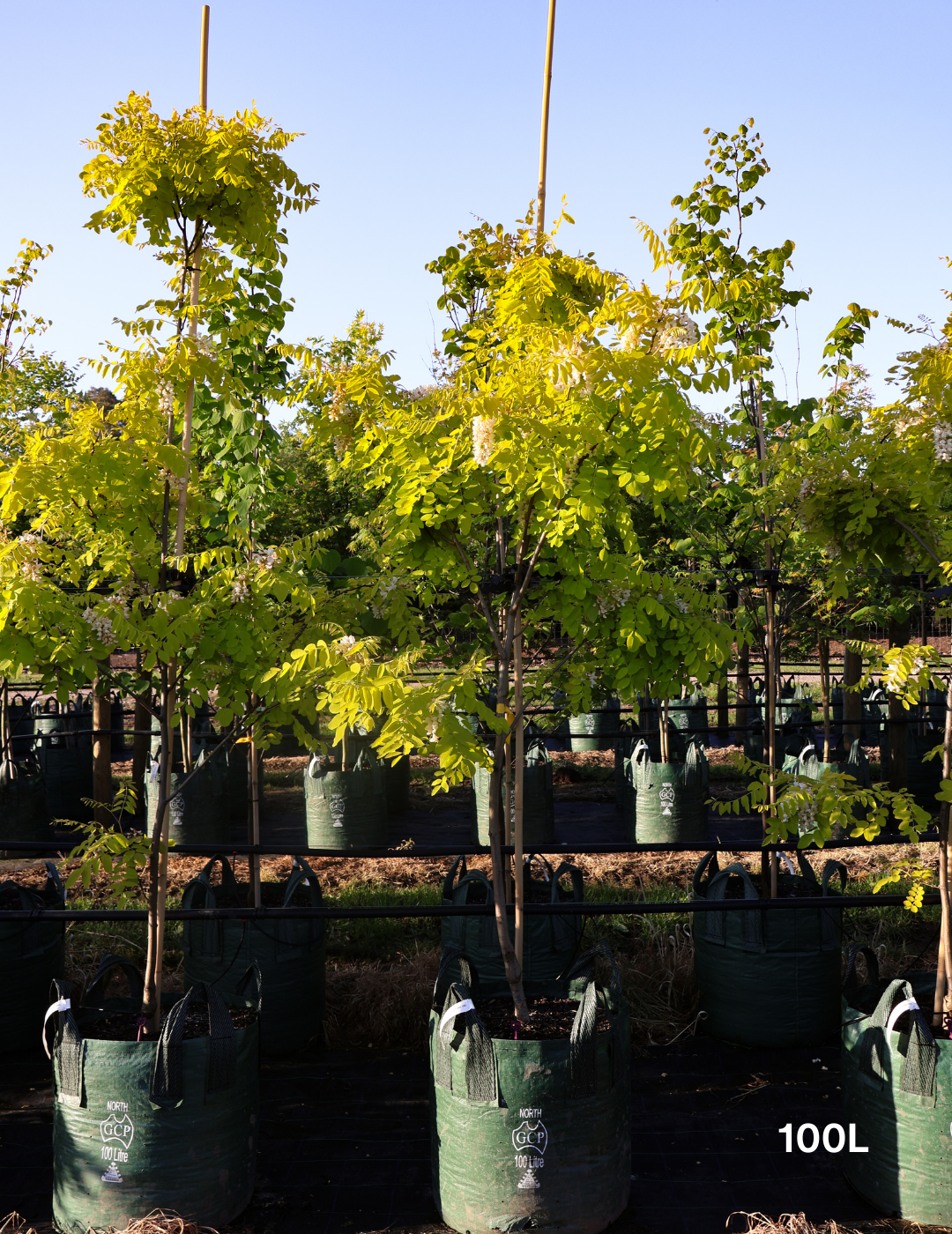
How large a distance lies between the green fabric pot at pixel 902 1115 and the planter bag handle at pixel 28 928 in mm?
4066

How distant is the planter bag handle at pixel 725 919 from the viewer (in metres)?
5.16

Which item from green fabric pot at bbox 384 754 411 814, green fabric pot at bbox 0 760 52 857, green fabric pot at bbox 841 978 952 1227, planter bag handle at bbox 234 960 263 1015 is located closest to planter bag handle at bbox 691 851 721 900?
green fabric pot at bbox 841 978 952 1227

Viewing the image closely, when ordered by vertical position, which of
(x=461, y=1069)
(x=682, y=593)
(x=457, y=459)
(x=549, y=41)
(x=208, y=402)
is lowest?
(x=461, y=1069)

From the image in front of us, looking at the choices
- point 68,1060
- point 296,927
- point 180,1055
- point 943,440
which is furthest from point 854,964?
point 68,1060

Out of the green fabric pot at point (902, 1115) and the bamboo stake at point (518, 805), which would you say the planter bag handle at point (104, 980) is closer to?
the bamboo stake at point (518, 805)

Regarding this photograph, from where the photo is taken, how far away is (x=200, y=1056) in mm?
3703

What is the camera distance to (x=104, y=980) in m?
4.33

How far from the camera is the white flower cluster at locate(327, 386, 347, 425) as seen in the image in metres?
4.23

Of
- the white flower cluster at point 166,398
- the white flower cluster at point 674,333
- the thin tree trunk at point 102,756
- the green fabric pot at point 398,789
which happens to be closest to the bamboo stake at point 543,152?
the white flower cluster at point 674,333

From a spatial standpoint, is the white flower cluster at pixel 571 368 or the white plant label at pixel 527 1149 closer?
the white flower cluster at pixel 571 368

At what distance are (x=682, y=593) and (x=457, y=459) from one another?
1.20 metres

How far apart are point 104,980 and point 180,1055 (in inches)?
33.7

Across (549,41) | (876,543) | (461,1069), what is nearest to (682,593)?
(876,543)

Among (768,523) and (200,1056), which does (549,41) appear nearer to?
(768,523)
